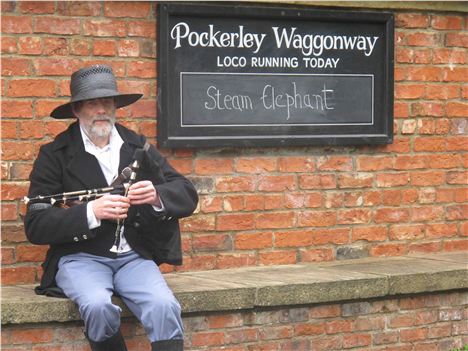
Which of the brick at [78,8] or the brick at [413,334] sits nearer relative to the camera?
the brick at [78,8]

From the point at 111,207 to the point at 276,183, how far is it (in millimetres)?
1641

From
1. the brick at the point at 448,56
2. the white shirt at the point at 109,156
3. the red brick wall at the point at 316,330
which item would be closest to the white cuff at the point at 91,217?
the white shirt at the point at 109,156

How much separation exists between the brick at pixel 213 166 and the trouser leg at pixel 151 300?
1.05 metres

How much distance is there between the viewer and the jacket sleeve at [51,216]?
6.02 m

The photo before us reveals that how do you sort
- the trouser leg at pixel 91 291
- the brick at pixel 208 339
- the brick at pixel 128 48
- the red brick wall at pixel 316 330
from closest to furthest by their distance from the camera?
1. the trouser leg at pixel 91 291
2. the red brick wall at pixel 316 330
3. the brick at pixel 208 339
4. the brick at pixel 128 48

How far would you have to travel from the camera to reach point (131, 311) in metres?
6.18

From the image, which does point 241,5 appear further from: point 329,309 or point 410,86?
point 329,309

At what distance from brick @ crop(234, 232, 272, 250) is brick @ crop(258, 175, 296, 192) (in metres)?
0.27

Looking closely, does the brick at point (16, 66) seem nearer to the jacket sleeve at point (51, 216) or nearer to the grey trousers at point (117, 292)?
the jacket sleeve at point (51, 216)

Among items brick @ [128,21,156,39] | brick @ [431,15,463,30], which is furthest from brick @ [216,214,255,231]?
brick @ [431,15,463,30]

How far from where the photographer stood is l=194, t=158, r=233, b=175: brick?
23.4ft

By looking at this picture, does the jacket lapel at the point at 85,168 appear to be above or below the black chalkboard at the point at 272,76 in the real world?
below

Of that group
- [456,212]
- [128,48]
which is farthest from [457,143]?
[128,48]

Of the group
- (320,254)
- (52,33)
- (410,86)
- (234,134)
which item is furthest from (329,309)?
(52,33)
